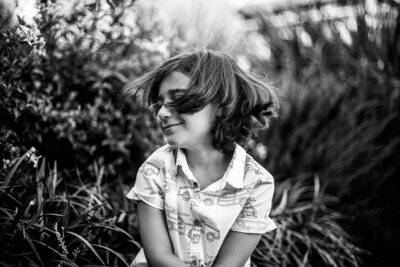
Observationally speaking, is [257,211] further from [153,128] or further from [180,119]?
[153,128]

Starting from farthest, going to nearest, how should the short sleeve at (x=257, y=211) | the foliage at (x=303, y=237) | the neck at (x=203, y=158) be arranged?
the foliage at (x=303, y=237)
the neck at (x=203, y=158)
the short sleeve at (x=257, y=211)

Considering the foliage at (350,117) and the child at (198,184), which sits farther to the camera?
the foliage at (350,117)

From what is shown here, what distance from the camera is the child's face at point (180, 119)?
1718 millimetres

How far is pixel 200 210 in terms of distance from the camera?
1.66 m

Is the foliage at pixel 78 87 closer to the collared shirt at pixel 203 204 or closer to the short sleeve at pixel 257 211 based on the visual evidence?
the collared shirt at pixel 203 204

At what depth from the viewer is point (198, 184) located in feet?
5.60

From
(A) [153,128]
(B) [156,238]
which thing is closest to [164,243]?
(B) [156,238]

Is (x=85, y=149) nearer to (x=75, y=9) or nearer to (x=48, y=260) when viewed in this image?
(x=75, y=9)

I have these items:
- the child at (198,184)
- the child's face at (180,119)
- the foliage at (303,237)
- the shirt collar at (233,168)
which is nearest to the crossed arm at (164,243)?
the child at (198,184)

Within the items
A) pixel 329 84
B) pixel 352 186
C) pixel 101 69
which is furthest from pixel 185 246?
pixel 329 84

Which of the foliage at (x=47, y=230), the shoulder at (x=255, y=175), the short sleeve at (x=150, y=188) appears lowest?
the foliage at (x=47, y=230)

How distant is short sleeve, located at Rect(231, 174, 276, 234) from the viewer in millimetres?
1707

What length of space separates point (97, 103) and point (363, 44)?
8.96 ft

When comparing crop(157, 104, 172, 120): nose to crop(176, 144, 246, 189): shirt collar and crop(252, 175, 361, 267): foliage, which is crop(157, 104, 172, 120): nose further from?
crop(252, 175, 361, 267): foliage
